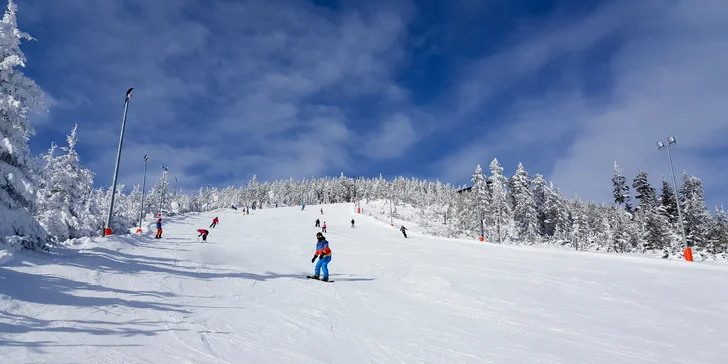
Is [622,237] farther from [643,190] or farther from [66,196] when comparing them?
[66,196]

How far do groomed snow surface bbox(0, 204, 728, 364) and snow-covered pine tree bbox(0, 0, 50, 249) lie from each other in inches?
63.9

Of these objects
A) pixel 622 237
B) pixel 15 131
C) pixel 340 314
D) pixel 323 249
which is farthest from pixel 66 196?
pixel 622 237

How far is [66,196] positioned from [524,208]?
192 ft

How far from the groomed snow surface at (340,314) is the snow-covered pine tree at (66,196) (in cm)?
1505

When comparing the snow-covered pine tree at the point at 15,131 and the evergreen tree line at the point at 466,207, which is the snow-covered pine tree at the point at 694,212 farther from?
the snow-covered pine tree at the point at 15,131

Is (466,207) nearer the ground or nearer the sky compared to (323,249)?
nearer the sky

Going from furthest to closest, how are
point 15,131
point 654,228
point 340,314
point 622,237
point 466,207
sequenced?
point 466,207 → point 622,237 → point 654,228 → point 15,131 → point 340,314

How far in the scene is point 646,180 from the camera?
184 ft

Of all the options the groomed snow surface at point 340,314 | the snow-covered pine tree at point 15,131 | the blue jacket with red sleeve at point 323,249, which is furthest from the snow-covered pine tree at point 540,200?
the snow-covered pine tree at point 15,131

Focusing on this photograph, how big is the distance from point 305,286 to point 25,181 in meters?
8.58

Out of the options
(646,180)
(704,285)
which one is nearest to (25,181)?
(704,285)

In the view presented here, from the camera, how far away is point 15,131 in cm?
1063

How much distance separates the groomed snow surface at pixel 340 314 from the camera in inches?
193

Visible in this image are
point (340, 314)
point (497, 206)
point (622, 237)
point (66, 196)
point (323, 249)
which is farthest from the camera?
point (622, 237)
